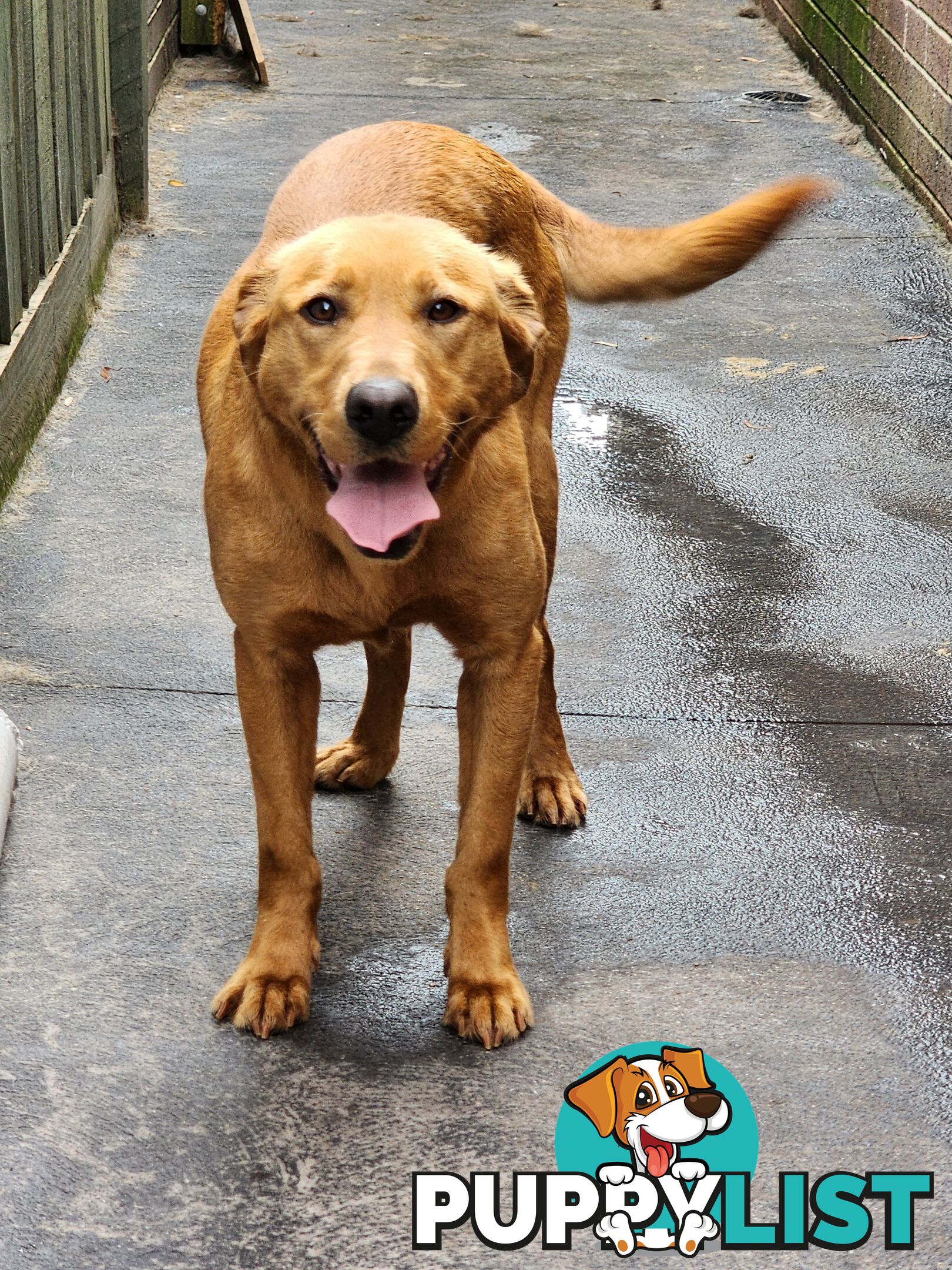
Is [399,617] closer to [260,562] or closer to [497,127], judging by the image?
[260,562]

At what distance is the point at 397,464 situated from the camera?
2.56 meters

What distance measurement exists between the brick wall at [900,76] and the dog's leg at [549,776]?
16.1ft

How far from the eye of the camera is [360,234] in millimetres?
2602

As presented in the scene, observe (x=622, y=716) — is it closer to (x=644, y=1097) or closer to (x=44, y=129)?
(x=644, y=1097)

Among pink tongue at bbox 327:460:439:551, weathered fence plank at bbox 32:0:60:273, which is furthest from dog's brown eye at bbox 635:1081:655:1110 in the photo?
weathered fence plank at bbox 32:0:60:273

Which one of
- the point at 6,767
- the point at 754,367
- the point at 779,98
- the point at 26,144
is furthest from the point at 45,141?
the point at 779,98

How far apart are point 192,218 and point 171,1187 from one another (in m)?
5.92

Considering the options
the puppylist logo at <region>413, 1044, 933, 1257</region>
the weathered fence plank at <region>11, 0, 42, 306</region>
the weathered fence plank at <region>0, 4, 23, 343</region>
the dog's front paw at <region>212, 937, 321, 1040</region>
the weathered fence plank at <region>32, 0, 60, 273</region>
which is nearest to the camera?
the puppylist logo at <region>413, 1044, 933, 1257</region>

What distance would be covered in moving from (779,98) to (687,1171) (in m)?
8.74

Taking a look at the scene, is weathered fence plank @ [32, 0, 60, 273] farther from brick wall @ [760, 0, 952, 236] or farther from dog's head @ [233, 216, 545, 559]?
brick wall @ [760, 0, 952, 236]

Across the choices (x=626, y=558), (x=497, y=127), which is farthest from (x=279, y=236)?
(x=497, y=127)

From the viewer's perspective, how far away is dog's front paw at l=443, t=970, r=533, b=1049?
2.92 metres

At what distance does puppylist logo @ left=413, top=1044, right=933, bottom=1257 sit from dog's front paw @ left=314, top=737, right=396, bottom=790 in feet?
3.93

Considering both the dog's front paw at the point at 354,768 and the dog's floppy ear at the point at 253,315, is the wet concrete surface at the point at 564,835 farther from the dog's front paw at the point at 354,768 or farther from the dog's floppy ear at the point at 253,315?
the dog's floppy ear at the point at 253,315
